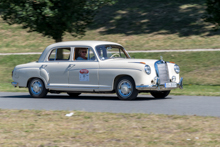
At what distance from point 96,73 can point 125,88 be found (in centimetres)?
100

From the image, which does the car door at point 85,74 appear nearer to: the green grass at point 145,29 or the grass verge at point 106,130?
the grass verge at point 106,130

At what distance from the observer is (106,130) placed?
693 cm

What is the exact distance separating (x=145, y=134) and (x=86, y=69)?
6.19 meters

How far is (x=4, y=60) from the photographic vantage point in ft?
91.0

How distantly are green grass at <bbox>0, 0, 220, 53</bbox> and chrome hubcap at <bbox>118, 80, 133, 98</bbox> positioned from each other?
15.8 m

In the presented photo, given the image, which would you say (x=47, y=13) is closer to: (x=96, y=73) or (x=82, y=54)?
(x=82, y=54)

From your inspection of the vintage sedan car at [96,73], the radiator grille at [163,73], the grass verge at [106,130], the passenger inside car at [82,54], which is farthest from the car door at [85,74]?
the grass verge at [106,130]

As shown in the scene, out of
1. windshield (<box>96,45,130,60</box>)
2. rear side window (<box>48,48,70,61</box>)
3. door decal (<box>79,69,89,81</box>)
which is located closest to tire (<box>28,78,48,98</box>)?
rear side window (<box>48,48,70,61</box>)

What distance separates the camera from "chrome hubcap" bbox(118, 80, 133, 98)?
39.2 feet

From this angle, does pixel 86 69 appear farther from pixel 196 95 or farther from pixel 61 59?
pixel 196 95

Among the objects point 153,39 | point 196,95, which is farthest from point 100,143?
point 153,39

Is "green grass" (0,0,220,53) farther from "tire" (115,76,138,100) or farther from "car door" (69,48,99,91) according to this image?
"tire" (115,76,138,100)

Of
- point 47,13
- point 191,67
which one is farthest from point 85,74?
point 191,67

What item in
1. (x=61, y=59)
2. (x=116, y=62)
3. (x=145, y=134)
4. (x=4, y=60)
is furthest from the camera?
(x=4, y=60)
